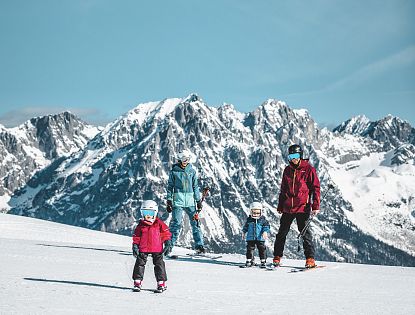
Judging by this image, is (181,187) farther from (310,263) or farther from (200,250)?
Answer: (310,263)

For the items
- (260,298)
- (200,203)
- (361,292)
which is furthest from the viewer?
(200,203)

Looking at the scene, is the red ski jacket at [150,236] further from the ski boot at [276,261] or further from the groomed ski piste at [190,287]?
the ski boot at [276,261]

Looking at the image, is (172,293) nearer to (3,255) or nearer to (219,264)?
(219,264)

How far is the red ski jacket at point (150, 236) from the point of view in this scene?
→ 9914 mm

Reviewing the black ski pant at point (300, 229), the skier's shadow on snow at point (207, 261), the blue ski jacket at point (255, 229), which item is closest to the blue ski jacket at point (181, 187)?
the skier's shadow on snow at point (207, 261)

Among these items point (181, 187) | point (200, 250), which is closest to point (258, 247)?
point (200, 250)

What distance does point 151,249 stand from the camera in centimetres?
989

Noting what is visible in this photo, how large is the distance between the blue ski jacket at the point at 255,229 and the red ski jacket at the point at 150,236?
172 inches

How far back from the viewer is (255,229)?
46.2 ft

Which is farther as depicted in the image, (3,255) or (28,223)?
(28,223)

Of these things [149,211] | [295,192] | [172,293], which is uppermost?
[295,192]

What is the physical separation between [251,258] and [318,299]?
5.10 metres

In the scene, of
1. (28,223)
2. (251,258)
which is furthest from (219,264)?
(28,223)

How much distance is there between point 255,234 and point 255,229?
15 centimetres
